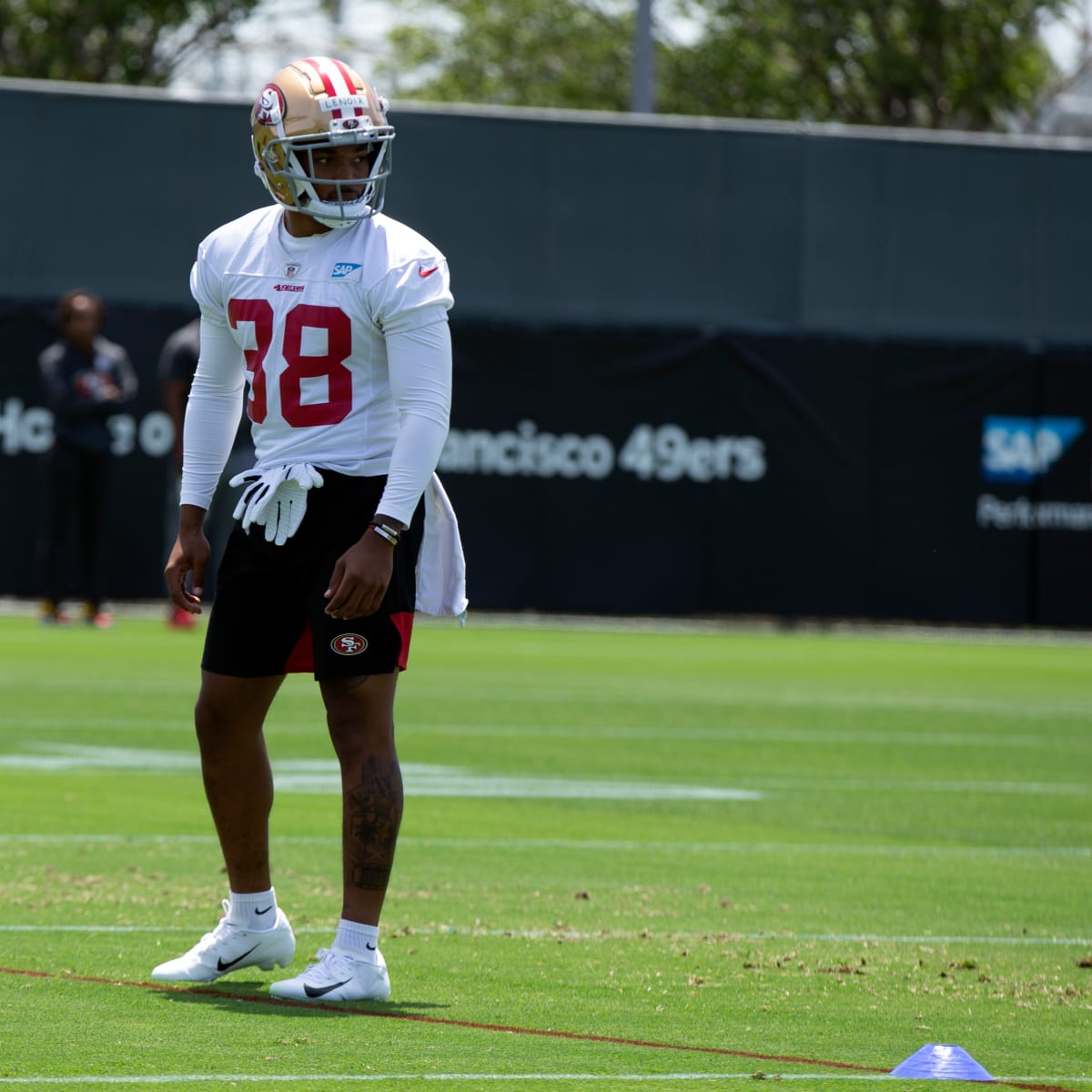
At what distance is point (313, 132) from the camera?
5797 millimetres

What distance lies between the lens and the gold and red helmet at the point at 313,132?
579 cm

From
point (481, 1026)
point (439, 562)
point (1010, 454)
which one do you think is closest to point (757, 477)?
point (1010, 454)

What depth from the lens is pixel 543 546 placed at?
70.7ft

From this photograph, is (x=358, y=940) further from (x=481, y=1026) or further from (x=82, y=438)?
(x=82, y=438)

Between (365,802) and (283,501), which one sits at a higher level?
(283,501)

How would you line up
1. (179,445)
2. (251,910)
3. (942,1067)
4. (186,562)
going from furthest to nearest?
1. (179,445)
2. (186,562)
3. (251,910)
4. (942,1067)

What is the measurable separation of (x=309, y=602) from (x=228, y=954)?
0.89 metres

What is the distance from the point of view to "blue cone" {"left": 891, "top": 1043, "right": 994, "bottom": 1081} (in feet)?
15.7

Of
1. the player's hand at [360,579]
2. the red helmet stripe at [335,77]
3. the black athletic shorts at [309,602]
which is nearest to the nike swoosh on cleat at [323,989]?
the black athletic shorts at [309,602]

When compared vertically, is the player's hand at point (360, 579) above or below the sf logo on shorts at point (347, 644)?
above

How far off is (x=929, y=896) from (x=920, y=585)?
14645 millimetres

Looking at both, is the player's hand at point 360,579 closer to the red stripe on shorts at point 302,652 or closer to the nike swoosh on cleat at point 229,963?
the red stripe on shorts at point 302,652

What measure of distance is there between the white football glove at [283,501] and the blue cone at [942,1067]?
6.36 ft

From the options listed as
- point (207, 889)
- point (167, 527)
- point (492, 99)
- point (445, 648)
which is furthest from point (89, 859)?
point (492, 99)
